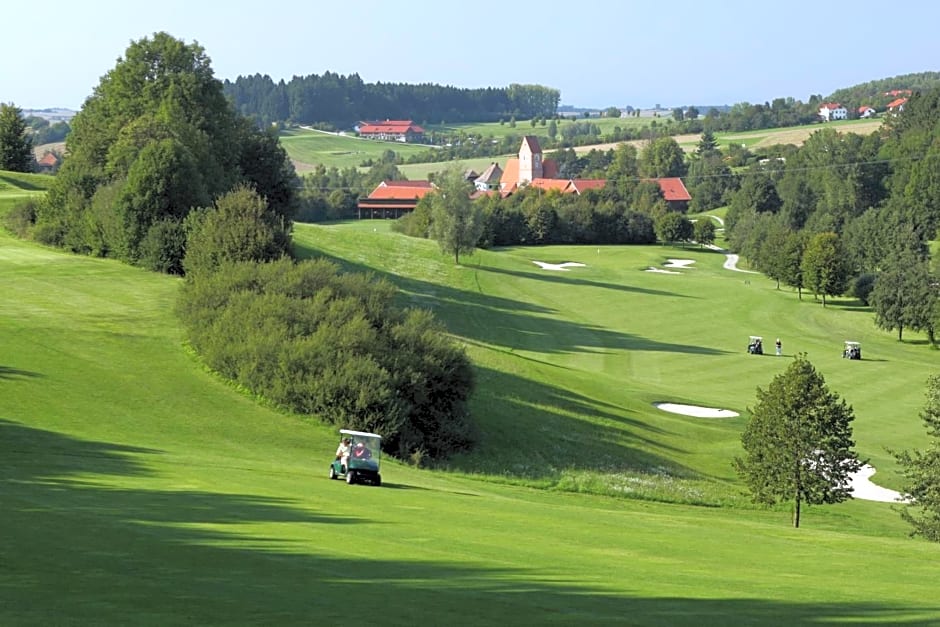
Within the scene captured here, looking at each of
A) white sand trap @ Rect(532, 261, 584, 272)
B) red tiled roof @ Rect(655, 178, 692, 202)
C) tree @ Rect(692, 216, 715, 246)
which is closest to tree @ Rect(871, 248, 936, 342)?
white sand trap @ Rect(532, 261, 584, 272)

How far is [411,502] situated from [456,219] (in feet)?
259

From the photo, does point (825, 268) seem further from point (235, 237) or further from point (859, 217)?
point (235, 237)

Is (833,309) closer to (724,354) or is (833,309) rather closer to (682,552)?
(724,354)

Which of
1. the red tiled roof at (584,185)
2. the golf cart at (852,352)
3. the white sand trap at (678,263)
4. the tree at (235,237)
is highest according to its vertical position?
the tree at (235,237)

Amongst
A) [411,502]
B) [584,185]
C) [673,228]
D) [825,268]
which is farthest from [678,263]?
[411,502]

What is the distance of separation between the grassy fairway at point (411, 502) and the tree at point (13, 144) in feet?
126

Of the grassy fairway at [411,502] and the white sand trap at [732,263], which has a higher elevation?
the grassy fairway at [411,502]

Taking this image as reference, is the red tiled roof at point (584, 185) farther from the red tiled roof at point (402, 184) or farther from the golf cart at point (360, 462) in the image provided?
the golf cart at point (360, 462)

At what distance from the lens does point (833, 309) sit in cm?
9962

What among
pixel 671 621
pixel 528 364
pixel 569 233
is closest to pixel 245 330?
pixel 528 364

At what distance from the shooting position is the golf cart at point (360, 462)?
26.9 m

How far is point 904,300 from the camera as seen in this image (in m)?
86.4

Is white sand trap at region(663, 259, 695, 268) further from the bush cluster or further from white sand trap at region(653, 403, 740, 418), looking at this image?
the bush cluster

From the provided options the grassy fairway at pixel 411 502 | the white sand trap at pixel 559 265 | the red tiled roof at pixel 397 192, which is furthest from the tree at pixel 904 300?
the red tiled roof at pixel 397 192
